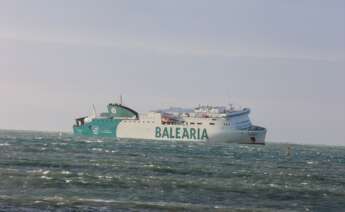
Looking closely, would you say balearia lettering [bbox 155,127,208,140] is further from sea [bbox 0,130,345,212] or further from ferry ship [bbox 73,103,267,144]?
sea [bbox 0,130,345,212]

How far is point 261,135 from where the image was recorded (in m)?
136

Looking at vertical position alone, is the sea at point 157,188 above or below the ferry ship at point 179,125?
below

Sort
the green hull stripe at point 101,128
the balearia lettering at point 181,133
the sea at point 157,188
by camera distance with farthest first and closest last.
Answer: the green hull stripe at point 101,128
the balearia lettering at point 181,133
the sea at point 157,188

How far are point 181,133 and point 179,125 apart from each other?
1.78m

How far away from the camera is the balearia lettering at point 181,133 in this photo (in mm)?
128375

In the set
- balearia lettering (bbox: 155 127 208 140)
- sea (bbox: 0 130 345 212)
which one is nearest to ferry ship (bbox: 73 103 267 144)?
balearia lettering (bbox: 155 127 208 140)

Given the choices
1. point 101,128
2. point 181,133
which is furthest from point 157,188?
point 101,128

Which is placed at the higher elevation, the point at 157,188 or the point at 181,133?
the point at 181,133

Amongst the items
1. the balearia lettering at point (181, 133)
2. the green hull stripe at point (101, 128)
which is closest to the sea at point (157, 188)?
the balearia lettering at point (181, 133)

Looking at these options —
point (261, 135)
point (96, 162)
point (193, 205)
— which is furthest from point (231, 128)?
point (193, 205)

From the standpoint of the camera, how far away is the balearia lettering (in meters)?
128

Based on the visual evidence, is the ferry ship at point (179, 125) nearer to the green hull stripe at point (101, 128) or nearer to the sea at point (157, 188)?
the green hull stripe at point (101, 128)

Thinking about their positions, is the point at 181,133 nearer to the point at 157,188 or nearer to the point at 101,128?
the point at 101,128

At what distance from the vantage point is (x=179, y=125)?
132 meters
